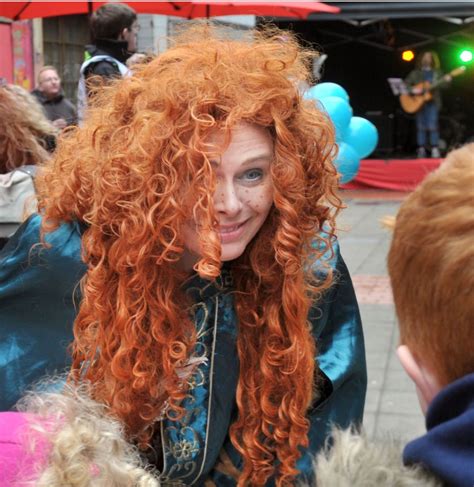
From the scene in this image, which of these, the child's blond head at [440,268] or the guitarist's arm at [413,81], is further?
the guitarist's arm at [413,81]

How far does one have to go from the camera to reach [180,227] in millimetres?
1654

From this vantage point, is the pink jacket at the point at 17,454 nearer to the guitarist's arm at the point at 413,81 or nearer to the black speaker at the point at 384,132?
the black speaker at the point at 384,132

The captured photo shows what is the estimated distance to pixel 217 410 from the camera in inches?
68.1

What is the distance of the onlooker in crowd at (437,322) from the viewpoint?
964mm

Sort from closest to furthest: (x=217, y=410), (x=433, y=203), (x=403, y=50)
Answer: (x=433, y=203) → (x=217, y=410) → (x=403, y=50)

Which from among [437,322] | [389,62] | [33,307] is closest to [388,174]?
[389,62]

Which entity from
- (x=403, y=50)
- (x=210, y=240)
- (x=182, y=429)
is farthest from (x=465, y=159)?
(x=403, y=50)

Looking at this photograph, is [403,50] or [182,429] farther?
[403,50]

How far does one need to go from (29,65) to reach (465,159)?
1247 centimetres

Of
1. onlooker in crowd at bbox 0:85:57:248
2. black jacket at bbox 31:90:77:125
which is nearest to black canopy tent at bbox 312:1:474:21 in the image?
black jacket at bbox 31:90:77:125

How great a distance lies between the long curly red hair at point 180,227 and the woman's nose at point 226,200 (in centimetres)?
4

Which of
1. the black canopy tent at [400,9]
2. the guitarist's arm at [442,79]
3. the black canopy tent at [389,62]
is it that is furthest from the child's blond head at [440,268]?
the guitarist's arm at [442,79]

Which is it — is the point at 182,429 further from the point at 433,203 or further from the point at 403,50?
the point at 403,50

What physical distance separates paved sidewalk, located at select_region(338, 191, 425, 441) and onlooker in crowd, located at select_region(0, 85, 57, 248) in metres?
1.20
